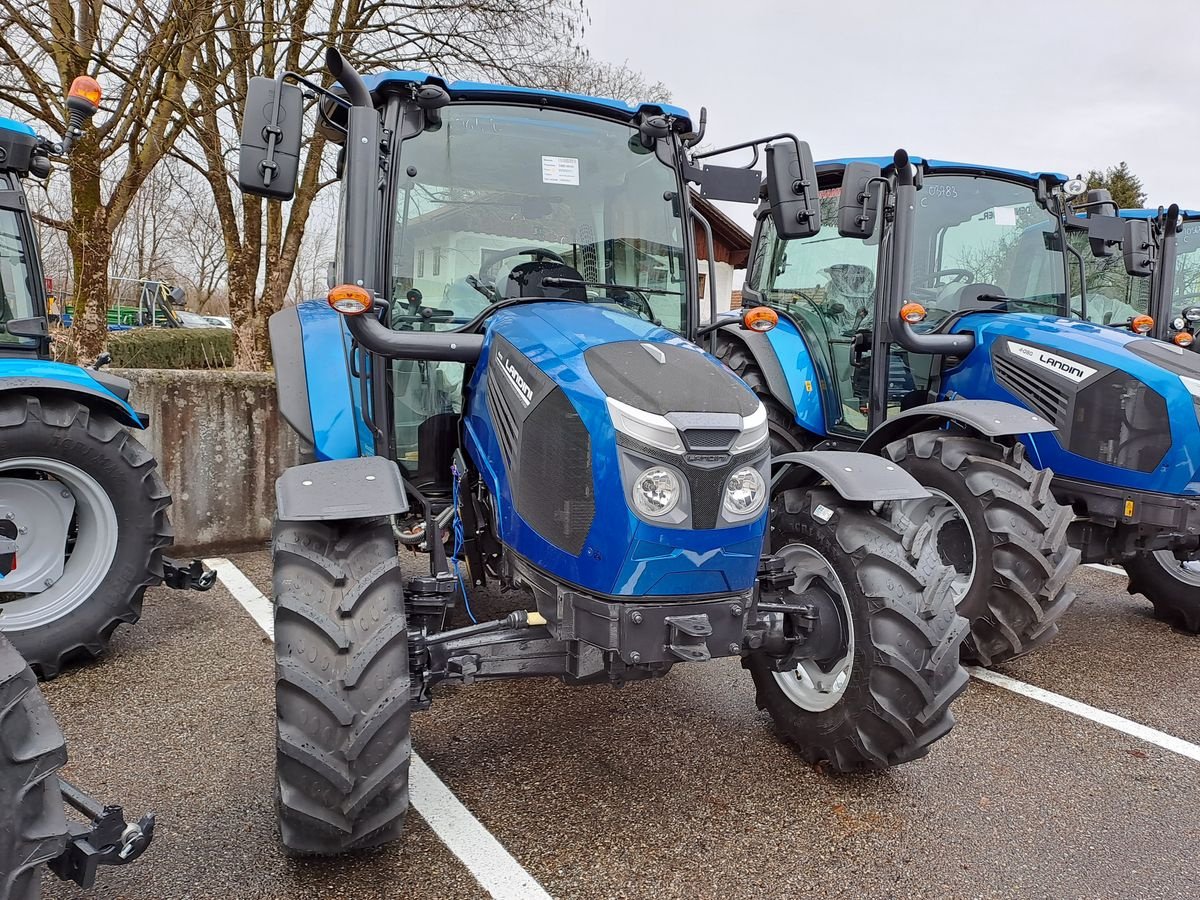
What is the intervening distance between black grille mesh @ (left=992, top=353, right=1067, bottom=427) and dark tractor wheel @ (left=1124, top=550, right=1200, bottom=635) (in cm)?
122

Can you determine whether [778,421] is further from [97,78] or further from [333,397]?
[97,78]

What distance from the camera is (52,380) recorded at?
3.76m

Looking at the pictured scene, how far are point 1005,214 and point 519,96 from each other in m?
3.33

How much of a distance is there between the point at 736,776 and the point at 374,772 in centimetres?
138

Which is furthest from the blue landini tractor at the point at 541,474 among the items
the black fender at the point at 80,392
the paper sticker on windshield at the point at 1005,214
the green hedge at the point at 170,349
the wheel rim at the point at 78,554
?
the green hedge at the point at 170,349

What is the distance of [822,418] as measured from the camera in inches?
217

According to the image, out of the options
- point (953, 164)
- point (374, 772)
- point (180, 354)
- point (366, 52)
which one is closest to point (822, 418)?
point (953, 164)

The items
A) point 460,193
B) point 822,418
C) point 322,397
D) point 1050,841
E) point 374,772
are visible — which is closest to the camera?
point 374,772

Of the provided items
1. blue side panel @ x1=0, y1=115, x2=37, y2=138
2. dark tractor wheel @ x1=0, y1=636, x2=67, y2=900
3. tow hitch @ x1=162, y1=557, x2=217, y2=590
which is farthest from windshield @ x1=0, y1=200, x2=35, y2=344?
dark tractor wheel @ x1=0, y1=636, x2=67, y2=900

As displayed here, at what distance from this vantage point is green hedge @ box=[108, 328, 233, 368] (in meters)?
13.3

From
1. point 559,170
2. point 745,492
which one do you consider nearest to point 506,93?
point 559,170

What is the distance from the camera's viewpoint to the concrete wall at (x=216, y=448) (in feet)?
18.7

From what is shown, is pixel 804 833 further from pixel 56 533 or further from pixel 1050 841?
pixel 56 533

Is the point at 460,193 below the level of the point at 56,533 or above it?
above
